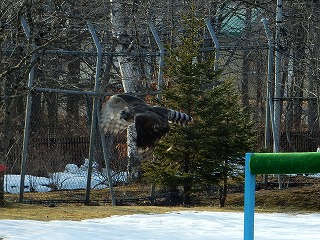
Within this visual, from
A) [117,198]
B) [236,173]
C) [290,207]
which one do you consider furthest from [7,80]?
[290,207]

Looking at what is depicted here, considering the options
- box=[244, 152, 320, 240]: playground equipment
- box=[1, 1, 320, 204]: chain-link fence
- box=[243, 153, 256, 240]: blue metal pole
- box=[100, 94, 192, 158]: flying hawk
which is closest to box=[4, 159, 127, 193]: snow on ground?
box=[1, 1, 320, 204]: chain-link fence

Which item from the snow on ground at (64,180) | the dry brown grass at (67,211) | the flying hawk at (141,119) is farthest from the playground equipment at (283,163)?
the snow on ground at (64,180)

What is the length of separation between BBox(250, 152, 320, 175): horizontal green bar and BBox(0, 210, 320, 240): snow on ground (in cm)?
381

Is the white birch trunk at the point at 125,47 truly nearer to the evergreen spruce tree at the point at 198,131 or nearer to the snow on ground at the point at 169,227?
the evergreen spruce tree at the point at 198,131

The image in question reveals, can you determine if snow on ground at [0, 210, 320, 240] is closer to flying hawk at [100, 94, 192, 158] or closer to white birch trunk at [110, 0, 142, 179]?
flying hawk at [100, 94, 192, 158]

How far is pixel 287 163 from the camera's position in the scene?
7273mm

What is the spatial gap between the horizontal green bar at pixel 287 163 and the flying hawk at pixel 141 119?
352 centimetres

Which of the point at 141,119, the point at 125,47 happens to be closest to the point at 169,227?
the point at 141,119

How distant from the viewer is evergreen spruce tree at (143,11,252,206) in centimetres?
1448

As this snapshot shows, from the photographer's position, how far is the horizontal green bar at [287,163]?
7273mm

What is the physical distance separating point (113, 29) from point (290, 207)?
6.07m

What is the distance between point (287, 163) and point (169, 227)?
491 cm

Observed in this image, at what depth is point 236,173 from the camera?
15.0 m

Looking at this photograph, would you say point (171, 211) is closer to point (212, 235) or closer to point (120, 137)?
point (212, 235)
